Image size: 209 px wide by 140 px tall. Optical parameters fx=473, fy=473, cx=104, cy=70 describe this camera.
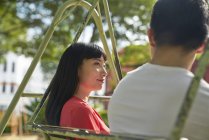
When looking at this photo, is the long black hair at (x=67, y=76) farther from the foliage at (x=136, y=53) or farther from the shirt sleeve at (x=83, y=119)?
the foliage at (x=136, y=53)

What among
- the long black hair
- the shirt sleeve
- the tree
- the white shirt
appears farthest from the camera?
the tree

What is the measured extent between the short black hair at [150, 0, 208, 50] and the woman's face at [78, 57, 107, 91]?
0.65 meters

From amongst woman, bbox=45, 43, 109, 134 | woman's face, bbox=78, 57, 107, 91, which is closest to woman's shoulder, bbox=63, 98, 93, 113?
woman, bbox=45, 43, 109, 134

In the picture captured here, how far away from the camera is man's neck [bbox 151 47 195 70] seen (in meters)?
0.75

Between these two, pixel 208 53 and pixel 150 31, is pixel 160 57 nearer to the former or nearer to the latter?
pixel 150 31

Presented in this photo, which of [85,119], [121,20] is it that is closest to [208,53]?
[85,119]

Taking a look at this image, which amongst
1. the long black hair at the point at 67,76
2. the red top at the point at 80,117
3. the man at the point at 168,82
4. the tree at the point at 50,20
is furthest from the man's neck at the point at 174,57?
the tree at the point at 50,20

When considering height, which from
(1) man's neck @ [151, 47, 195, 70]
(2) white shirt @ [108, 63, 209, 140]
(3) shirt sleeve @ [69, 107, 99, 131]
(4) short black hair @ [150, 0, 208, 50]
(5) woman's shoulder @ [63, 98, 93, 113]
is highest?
(4) short black hair @ [150, 0, 208, 50]

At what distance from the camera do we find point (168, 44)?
746 millimetres

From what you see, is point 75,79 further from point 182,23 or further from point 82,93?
point 182,23

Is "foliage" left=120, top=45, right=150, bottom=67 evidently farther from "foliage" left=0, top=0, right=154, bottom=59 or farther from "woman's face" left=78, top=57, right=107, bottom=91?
"woman's face" left=78, top=57, right=107, bottom=91

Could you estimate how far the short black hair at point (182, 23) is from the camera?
731 millimetres

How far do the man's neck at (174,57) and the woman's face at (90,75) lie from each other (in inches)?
25.7

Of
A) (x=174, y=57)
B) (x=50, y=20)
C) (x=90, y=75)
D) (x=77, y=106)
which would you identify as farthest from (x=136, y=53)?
(x=174, y=57)
